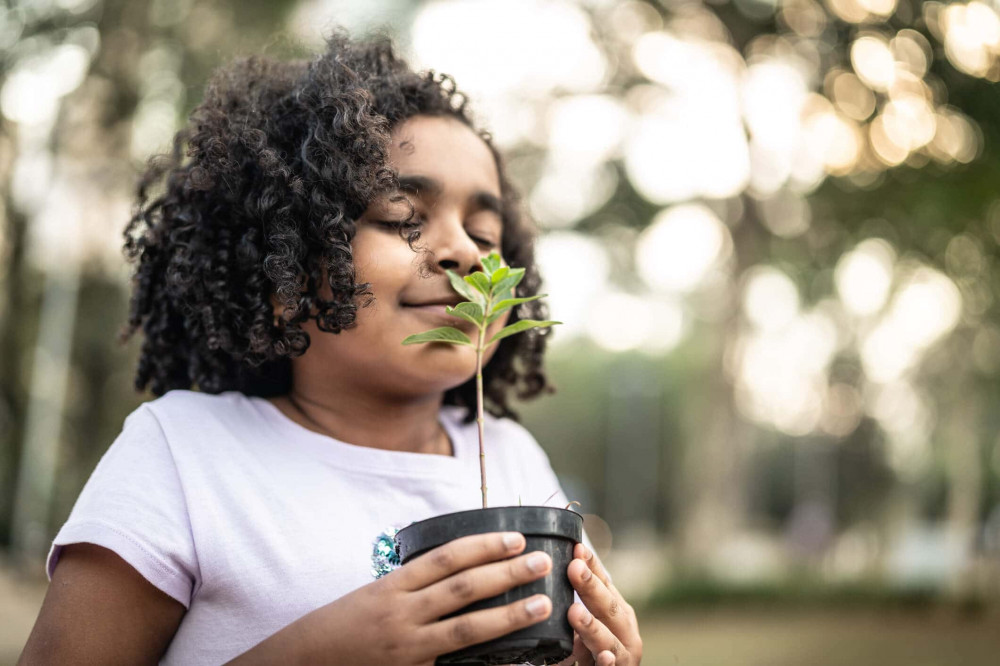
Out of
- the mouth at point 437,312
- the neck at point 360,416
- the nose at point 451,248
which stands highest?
the nose at point 451,248

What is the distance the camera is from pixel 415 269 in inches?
65.9

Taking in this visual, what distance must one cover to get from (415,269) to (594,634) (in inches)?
27.6

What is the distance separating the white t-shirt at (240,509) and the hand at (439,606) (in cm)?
17

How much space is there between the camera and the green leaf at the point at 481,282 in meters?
1.42

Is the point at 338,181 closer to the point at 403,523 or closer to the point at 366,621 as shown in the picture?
the point at 403,523

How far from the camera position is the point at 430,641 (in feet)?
4.12

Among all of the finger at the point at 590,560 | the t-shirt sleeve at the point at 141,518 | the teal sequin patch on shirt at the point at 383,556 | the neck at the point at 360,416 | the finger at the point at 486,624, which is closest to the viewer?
the finger at the point at 486,624

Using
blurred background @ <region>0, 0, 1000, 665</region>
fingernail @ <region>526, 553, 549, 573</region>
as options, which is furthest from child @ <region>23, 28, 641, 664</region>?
blurred background @ <region>0, 0, 1000, 665</region>

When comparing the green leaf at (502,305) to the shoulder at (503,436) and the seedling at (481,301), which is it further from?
the shoulder at (503,436)

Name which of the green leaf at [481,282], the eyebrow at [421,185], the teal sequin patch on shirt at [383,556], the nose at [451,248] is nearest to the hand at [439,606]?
the teal sequin patch on shirt at [383,556]

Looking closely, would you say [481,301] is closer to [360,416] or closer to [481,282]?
[481,282]

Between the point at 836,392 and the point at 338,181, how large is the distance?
56.0 feet

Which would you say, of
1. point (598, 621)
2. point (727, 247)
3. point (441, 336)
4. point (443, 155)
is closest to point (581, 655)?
point (598, 621)

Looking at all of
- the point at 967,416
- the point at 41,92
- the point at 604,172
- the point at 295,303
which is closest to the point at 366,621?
the point at 295,303
